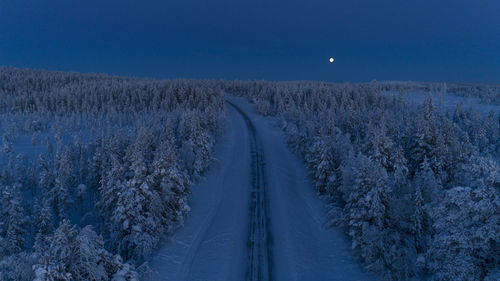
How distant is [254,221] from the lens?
992 inches

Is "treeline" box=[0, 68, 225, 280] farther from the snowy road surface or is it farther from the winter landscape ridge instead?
Result: the snowy road surface

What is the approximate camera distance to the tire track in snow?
1888cm

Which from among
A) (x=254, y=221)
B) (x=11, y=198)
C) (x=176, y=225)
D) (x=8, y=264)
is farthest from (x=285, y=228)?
(x=11, y=198)

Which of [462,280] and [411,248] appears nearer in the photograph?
[462,280]

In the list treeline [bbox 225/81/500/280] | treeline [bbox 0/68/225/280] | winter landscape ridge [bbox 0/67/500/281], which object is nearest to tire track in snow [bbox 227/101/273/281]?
winter landscape ridge [bbox 0/67/500/281]

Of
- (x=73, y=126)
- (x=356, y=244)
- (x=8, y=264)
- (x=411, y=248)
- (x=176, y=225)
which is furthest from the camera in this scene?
(x=73, y=126)

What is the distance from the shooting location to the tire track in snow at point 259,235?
18875mm

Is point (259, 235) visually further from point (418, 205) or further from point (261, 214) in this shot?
point (418, 205)

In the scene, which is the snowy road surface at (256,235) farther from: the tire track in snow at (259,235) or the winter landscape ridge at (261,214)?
the winter landscape ridge at (261,214)

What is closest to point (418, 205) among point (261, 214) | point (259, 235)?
point (259, 235)

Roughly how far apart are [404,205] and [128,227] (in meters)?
17.8

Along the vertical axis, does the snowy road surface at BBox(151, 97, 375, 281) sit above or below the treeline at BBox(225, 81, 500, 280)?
below

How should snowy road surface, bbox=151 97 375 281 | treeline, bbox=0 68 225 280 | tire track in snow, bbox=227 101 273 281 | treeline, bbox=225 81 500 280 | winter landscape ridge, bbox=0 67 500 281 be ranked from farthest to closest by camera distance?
snowy road surface, bbox=151 97 375 281 → tire track in snow, bbox=227 101 273 281 → winter landscape ridge, bbox=0 67 500 281 → treeline, bbox=225 81 500 280 → treeline, bbox=0 68 225 280

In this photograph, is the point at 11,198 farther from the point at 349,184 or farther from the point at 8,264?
the point at 349,184
